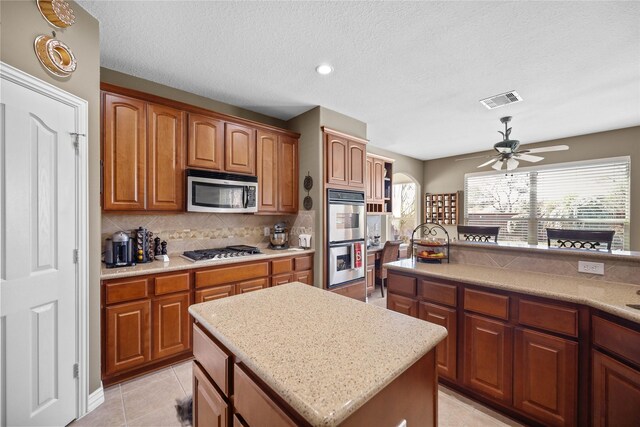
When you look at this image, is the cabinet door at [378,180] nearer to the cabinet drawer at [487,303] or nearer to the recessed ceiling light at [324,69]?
the recessed ceiling light at [324,69]

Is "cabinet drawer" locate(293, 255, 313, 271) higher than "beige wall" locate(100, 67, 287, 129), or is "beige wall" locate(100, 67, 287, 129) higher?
"beige wall" locate(100, 67, 287, 129)

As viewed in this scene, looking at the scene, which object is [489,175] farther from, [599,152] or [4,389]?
[4,389]

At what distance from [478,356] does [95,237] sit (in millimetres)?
2843

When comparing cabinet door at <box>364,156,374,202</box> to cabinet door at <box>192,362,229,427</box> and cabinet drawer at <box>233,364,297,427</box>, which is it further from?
cabinet drawer at <box>233,364,297,427</box>

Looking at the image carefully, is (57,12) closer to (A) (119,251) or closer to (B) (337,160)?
(A) (119,251)

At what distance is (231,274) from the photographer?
2668 mm

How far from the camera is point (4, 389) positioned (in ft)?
4.69

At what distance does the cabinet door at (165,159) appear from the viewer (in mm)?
2510

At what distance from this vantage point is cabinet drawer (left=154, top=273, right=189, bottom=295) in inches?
89.1

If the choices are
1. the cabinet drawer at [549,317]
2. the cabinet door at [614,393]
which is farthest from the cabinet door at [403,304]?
the cabinet door at [614,393]

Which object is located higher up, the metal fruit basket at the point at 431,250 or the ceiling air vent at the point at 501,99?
the ceiling air vent at the point at 501,99

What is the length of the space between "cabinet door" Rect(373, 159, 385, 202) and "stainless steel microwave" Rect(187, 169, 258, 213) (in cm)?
250

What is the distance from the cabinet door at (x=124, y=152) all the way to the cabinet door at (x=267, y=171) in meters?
1.21

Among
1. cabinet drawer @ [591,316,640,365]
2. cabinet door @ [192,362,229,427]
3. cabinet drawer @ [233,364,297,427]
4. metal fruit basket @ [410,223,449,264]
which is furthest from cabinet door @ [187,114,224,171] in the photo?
cabinet drawer @ [591,316,640,365]
